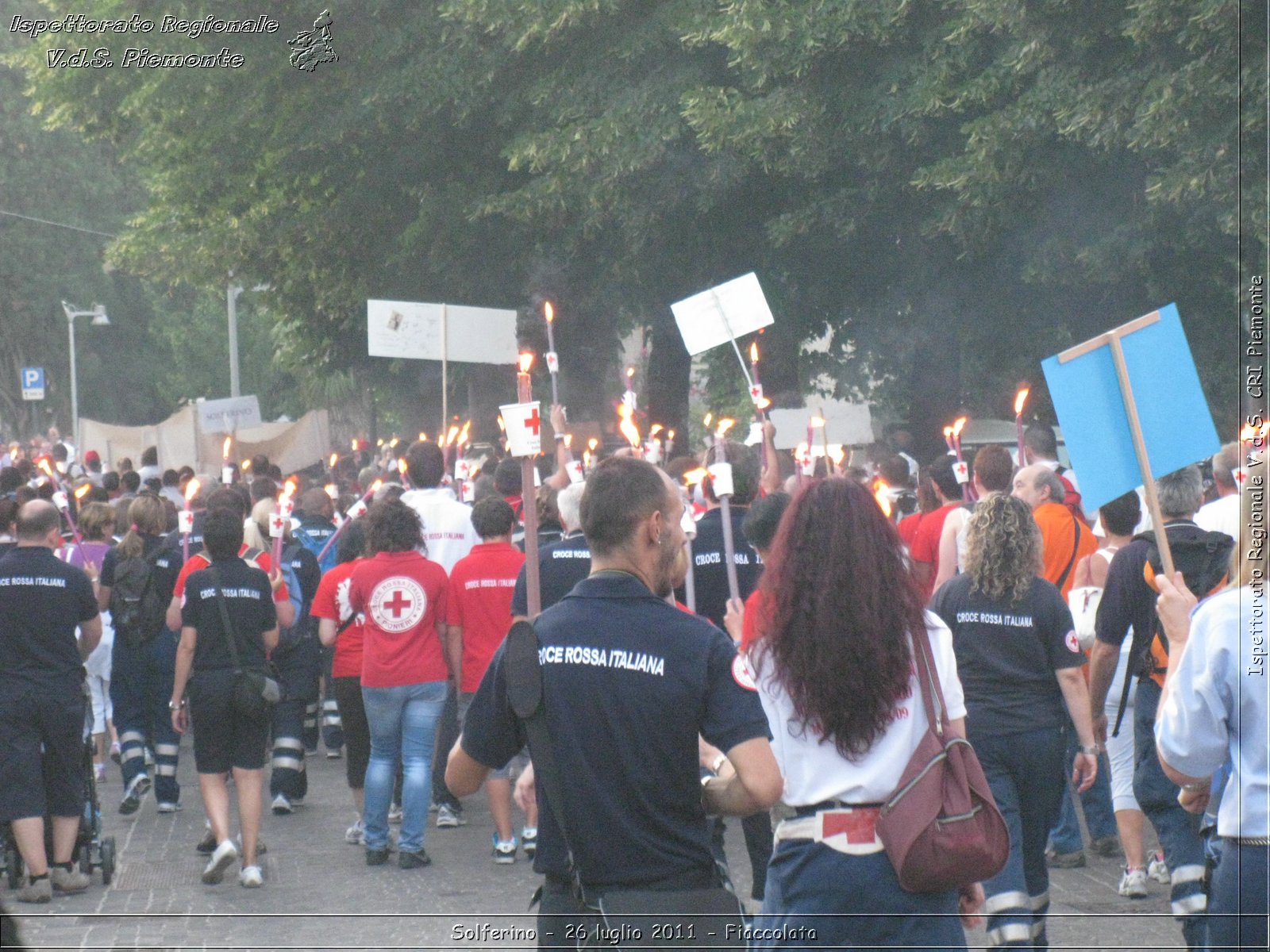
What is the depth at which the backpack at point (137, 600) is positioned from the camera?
9641 millimetres

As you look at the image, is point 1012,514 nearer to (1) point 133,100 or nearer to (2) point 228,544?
(2) point 228,544

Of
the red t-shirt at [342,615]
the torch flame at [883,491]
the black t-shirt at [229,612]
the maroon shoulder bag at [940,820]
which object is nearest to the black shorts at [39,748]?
the black t-shirt at [229,612]

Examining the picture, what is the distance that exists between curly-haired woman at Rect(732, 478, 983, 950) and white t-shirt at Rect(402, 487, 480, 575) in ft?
19.1

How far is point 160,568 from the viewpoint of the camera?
967 cm

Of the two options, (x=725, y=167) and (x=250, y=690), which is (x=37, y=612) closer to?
(x=250, y=690)

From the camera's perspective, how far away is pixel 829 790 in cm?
364

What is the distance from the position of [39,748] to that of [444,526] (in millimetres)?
2711

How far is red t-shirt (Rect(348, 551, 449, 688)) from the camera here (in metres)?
8.17

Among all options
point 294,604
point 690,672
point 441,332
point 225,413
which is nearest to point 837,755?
point 690,672

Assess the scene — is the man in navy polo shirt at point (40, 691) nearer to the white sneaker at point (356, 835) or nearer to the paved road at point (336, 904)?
the paved road at point (336, 904)

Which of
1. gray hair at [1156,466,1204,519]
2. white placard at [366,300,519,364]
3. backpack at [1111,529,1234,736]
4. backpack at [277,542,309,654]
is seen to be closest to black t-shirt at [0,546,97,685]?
backpack at [277,542,309,654]

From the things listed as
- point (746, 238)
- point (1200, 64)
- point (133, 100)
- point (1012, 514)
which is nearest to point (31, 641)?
point (1012, 514)

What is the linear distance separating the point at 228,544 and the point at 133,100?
14256 millimetres

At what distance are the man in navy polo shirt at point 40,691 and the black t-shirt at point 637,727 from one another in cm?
462
